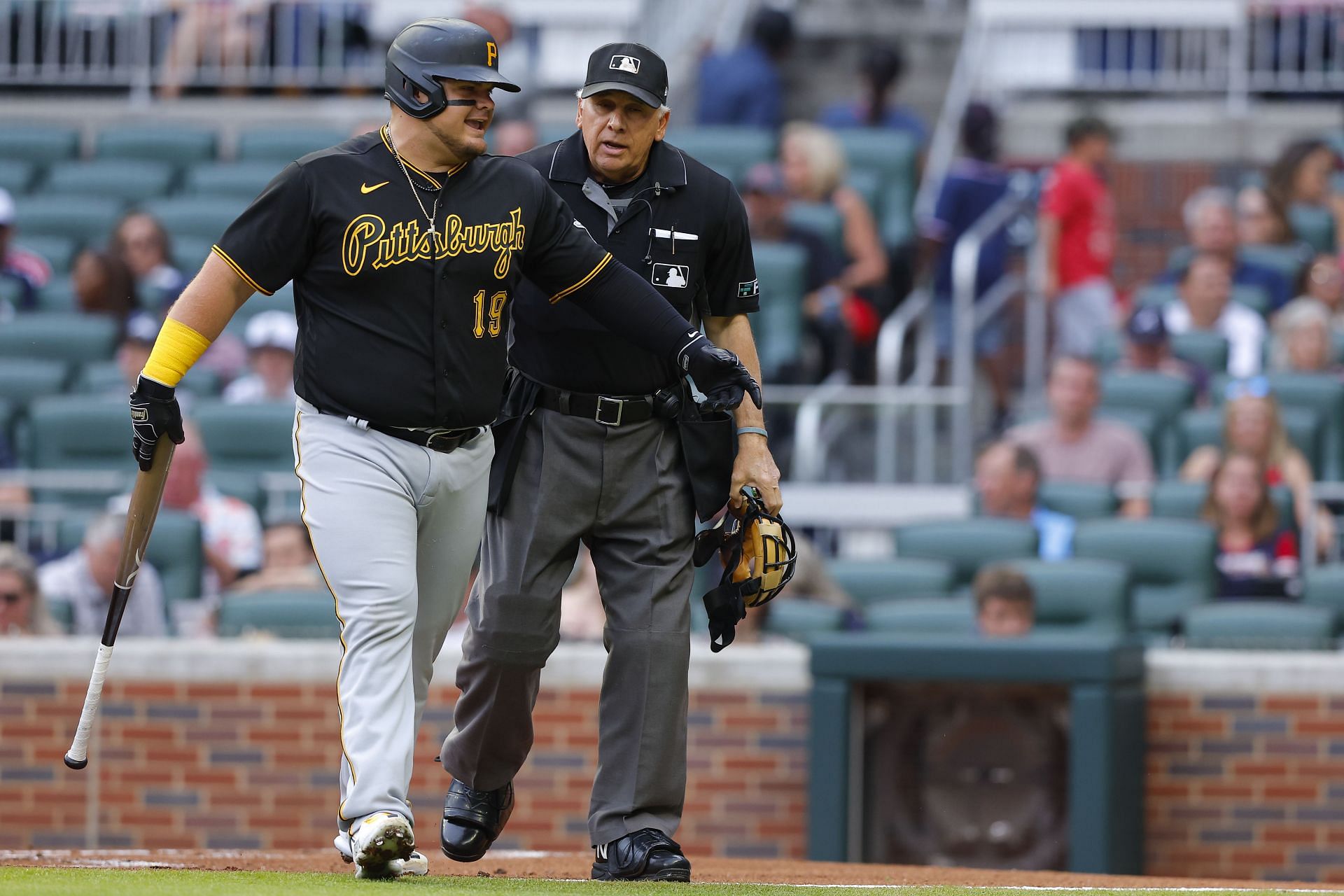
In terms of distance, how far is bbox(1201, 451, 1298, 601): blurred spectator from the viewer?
9.16 meters

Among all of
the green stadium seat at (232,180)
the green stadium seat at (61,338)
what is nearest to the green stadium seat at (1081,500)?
the green stadium seat at (61,338)

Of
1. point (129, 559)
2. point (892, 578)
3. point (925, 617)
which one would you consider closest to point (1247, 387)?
point (892, 578)

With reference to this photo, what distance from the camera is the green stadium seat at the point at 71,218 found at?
42.6ft

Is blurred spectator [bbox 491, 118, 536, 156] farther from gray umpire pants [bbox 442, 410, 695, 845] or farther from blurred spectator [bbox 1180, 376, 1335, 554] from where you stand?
gray umpire pants [bbox 442, 410, 695, 845]

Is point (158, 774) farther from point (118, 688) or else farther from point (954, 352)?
point (954, 352)

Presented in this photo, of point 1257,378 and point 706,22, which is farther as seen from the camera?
point 706,22

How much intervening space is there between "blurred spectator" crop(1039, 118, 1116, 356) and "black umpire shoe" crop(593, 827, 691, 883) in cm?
668

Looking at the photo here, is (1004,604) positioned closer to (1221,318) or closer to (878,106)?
(1221,318)

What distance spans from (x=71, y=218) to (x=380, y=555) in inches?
337

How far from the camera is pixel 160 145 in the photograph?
14062mm

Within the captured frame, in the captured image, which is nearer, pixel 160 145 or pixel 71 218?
pixel 71 218

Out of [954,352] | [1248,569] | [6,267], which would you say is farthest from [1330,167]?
[6,267]

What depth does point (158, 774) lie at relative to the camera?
27.5ft

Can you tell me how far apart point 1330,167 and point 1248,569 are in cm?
422
